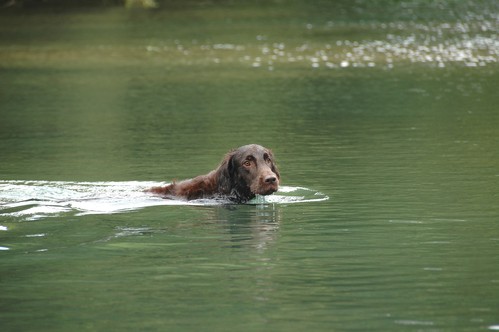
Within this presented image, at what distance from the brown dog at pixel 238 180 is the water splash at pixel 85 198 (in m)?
0.12

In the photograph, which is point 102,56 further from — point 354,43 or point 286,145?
point 286,145

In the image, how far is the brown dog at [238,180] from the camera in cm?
1494

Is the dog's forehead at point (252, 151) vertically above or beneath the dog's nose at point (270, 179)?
above

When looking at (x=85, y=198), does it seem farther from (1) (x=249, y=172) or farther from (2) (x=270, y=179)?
(2) (x=270, y=179)

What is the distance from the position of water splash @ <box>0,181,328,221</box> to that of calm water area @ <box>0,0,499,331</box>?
0.17 ft

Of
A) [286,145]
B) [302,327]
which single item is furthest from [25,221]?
[286,145]

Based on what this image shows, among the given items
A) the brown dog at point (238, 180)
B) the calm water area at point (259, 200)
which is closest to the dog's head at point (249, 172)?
the brown dog at point (238, 180)

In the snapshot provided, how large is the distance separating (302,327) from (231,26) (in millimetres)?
46247

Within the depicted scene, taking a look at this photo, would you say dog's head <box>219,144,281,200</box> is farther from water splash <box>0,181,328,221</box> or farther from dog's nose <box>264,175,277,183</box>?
water splash <box>0,181,328,221</box>

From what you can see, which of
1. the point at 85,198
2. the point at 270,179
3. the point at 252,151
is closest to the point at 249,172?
the point at 252,151

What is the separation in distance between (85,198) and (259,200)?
214cm

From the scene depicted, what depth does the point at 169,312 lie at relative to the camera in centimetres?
1012

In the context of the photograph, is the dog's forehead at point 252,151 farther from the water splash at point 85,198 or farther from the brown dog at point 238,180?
the water splash at point 85,198

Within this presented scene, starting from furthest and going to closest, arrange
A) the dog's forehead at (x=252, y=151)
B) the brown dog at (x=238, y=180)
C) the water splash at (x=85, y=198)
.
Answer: the water splash at (x=85, y=198) → the dog's forehead at (x=252, y=151) → the brown dog at (x=238, y=180)
